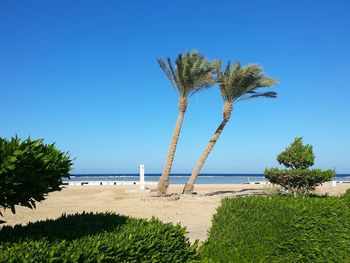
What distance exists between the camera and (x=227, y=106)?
24.6m

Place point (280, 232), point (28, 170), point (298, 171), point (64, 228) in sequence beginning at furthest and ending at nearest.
A: point (298, 171)
point (280, 232)
point (64, 228)
point (28, 170)

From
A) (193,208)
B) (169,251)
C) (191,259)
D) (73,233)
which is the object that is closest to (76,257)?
(73,233)

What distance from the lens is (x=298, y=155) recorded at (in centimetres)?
1788

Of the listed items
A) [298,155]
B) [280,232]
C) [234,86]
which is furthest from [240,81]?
[280,232]

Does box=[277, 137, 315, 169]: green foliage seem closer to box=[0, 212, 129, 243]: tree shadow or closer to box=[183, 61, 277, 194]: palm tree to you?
box=[183, 61, 277, 194]: palm tree

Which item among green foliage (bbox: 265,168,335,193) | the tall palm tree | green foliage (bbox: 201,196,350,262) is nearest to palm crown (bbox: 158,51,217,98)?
the tall palm tree

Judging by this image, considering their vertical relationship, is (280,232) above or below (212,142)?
below

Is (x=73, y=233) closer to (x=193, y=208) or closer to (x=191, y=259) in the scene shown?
(x=191, y=259)

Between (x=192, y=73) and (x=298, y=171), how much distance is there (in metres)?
8.38

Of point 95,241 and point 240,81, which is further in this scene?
point 240,81

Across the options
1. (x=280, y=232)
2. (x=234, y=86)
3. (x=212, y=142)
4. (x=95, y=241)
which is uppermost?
(x=234, y=86)

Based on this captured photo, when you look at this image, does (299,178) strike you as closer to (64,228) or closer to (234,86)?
(234,86)

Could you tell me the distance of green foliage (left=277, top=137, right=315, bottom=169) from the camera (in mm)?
17891

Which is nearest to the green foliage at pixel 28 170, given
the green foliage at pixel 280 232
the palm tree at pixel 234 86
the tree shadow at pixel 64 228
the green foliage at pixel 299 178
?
the tree shadow at pixel 64 228
